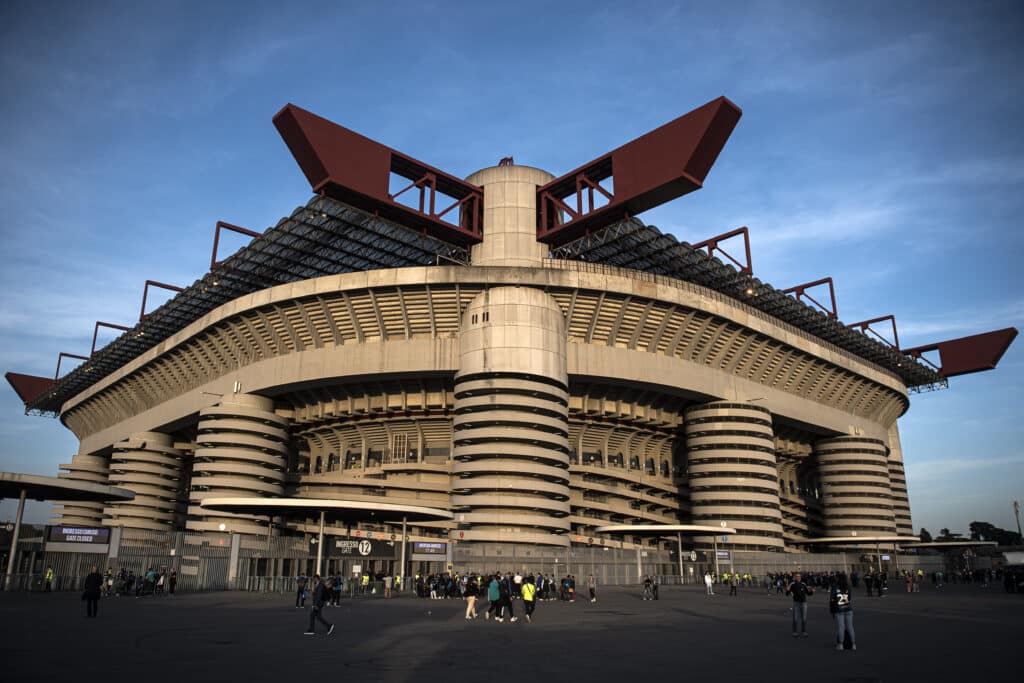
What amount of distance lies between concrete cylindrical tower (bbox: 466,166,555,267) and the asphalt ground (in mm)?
34451

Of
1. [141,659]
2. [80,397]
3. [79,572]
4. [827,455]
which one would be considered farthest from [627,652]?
[80,397]

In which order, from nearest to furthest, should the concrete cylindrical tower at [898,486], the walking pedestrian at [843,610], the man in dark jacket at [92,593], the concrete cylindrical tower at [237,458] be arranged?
the walking pedestrian at [843,610] < the man in dark jacket at [92,593] < the concrete cylindrical tower at [237,458] < the concrete cylindrical tower at [898,486]

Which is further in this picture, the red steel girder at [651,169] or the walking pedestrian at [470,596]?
the red steel girder at [651,169]

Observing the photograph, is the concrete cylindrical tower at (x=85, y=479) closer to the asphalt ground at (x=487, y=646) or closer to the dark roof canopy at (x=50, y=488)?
the dark roof canopy at (x=50, y=488)

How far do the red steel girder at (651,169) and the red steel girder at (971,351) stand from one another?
64561mm

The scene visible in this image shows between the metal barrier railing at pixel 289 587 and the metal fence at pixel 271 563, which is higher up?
the metal fence at pixel 271 563

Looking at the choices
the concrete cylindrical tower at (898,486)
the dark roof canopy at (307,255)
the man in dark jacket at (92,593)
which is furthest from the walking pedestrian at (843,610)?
the concrete cylindrical tower at (898,486)

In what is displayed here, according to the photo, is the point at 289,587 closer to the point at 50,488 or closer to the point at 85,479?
the point at 50,488

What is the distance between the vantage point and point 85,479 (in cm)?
9231

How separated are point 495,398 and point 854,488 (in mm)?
48086

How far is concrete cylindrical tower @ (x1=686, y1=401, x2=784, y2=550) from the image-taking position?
64.1m

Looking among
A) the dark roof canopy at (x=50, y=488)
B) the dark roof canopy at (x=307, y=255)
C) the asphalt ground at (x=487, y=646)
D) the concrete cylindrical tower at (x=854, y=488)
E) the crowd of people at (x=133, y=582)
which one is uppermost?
the dark roof canopy at (x=307, y=255)

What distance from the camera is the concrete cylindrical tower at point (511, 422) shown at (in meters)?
50.7

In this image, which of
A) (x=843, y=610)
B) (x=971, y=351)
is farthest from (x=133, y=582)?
(x=971, y=351)
